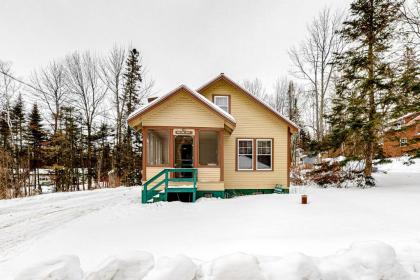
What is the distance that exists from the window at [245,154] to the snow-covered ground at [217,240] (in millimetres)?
3451

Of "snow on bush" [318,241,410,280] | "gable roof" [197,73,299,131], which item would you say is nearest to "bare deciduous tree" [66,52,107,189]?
"gable roof" [197,73,299,131]

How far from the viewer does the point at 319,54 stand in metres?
19.0

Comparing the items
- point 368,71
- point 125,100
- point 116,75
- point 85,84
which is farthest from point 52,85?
point 368,71

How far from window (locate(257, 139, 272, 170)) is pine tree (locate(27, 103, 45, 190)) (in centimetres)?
2196

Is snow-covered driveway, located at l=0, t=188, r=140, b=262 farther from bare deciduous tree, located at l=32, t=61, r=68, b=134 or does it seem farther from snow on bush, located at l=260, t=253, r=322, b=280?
bare deciduous tree, located at l=32, t=61, r=68, b=134

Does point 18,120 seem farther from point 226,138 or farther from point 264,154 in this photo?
point 264,154

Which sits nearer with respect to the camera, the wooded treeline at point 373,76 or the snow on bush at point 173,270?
the snow on bush at point 173,270

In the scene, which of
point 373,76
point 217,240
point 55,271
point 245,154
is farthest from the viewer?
point 373,76

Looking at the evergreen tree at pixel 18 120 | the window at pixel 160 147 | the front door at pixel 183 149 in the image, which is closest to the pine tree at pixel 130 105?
the window at pixel 160 147

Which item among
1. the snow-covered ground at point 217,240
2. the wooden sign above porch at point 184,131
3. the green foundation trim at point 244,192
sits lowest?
the green foundation trim at point 244,192

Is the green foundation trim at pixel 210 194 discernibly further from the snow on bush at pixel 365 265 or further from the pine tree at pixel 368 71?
the pine tree at pixel 368 71

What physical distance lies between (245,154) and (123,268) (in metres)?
8.93

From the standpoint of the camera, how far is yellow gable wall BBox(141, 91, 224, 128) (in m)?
8.83

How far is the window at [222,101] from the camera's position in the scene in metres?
11.1
